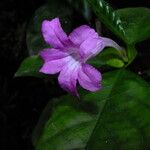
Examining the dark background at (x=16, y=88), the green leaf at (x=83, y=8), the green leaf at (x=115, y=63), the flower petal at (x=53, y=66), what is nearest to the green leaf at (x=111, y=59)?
the green leaf at (x=115, y=63)

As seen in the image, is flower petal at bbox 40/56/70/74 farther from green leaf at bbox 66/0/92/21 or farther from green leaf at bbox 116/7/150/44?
green leaf at bbox 66/0/92/21

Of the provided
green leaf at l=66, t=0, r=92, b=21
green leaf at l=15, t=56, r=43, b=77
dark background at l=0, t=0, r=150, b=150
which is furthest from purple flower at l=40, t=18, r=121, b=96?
dark background at l=0, t=0, r=150, b=150

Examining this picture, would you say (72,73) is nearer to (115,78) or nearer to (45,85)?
(115,78)

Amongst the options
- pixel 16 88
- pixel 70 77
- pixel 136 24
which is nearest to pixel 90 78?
pixel 70 77

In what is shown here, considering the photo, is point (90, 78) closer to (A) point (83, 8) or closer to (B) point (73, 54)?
(B) point (73, 54)

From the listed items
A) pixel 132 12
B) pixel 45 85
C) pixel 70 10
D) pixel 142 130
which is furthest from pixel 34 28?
pixel 142 130

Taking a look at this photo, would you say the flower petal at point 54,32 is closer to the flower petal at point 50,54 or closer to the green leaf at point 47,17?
the flower petal at point 50,54
